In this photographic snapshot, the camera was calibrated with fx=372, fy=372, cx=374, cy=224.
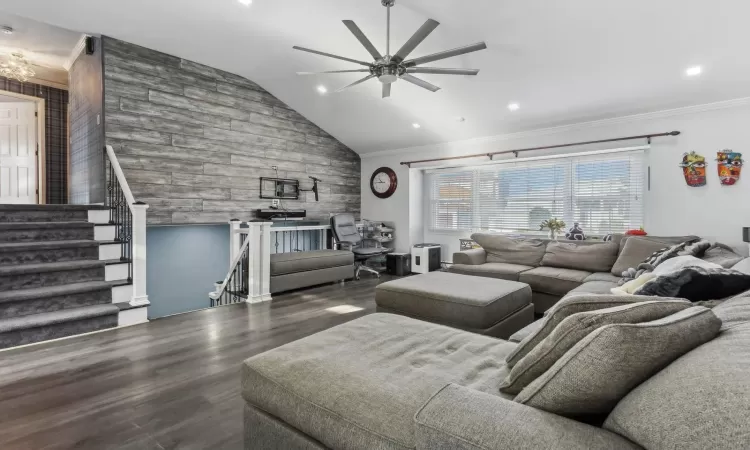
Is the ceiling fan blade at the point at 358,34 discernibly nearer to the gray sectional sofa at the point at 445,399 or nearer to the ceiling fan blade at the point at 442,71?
the ceiling fan blade at the point at 442,71

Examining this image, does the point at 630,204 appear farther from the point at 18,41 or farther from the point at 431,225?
the point at 18,41

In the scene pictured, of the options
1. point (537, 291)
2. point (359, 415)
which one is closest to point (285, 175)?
point (537, 291)

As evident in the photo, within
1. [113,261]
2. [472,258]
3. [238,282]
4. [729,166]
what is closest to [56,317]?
[113,261]

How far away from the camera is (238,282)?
503cm

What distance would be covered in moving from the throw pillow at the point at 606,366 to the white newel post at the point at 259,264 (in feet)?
13.2

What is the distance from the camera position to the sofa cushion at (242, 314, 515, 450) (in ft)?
3.75

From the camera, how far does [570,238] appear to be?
4.95 m

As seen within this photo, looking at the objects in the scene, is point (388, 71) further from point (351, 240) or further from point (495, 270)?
point (351, 240)

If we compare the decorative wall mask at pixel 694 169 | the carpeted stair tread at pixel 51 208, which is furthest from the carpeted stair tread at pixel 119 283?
the decorative wall mask at pixel 694 169

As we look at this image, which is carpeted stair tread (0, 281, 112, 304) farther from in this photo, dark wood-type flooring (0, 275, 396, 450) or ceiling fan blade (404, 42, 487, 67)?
ceiling fan blade (404, 42, 487, 67)

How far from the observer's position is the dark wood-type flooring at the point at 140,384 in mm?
1832

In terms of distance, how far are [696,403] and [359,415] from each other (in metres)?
0.84

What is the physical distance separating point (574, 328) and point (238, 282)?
15.4 ft

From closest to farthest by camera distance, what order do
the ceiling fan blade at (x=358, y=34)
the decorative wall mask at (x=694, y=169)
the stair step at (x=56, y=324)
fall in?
the ceiling fan blade at (x=358, y=34), the stair step at (x=56, y=324), the decorative wall mask at (x=694, y=169)
